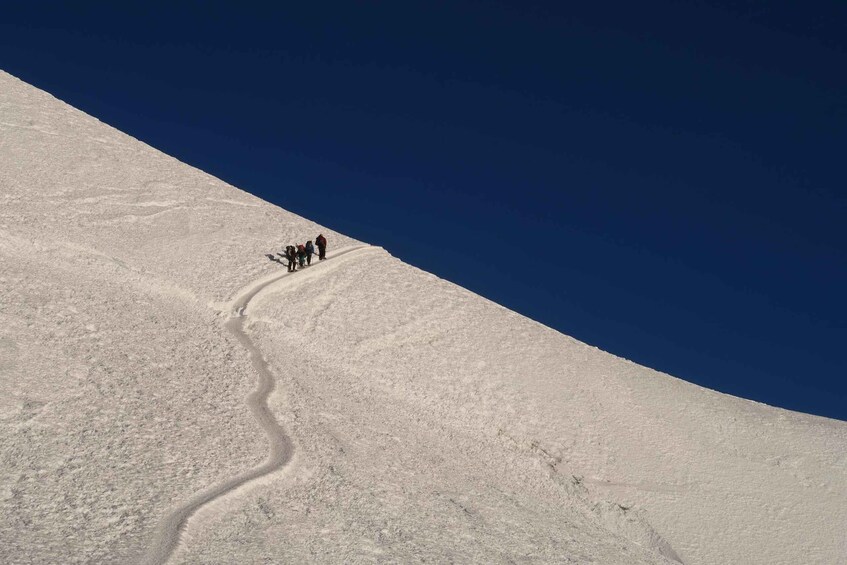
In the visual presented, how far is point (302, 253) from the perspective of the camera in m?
31.8

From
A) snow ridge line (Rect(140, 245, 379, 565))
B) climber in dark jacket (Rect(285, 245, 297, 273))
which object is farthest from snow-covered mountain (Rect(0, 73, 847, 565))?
climber in dark jacket (Rect(285, 245, 297, 273))

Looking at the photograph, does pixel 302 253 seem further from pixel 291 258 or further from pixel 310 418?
pixel 310 418

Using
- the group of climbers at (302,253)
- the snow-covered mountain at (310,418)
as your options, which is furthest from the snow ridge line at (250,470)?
the group of climbers at (302,253)

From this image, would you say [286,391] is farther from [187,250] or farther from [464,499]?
[187,250]

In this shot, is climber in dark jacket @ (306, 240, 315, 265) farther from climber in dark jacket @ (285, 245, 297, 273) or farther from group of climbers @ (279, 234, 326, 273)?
climber in dark jacket @ (285, 245, 297, 273)

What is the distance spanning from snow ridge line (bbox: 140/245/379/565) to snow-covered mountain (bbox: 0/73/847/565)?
65 mm

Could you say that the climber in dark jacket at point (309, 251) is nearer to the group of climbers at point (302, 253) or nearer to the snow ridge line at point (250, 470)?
the group of climbers at point (302, 253)

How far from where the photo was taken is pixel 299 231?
36469 millimetres

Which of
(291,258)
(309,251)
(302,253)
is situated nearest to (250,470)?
(291,258)

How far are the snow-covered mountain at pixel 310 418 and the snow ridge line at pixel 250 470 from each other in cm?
6

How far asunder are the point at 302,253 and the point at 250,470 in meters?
15.2

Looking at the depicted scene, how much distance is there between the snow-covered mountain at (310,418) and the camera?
15859mm

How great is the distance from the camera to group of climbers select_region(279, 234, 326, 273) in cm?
3130

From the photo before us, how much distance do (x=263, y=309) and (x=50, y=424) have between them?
1101 cm
